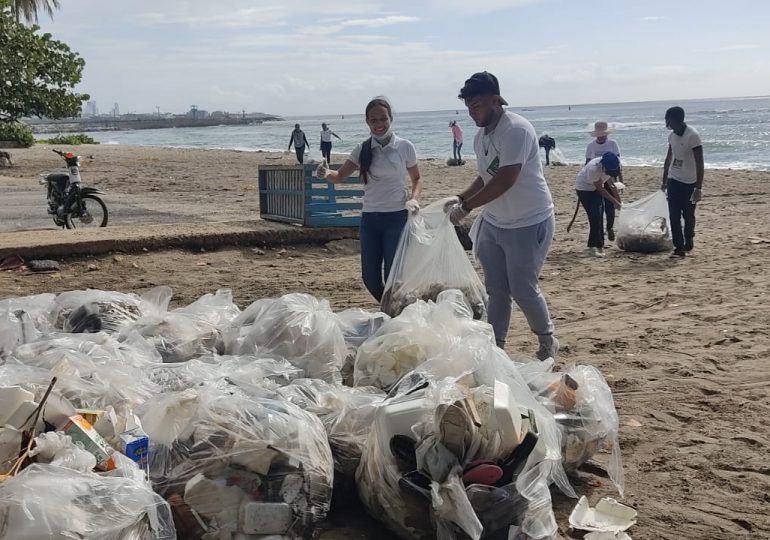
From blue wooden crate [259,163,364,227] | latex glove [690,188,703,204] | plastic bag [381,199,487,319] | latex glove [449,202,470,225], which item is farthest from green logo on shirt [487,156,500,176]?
latex glove [690,188,703,204]

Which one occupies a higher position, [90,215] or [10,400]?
[90,215]

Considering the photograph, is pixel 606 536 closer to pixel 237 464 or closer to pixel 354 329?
pixel 237 464

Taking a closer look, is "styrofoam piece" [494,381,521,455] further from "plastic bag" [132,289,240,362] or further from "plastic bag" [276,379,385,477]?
"plastic bag" [132,289,240,362]

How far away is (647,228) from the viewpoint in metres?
7.86

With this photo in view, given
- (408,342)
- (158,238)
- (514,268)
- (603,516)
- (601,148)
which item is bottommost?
(603,516)

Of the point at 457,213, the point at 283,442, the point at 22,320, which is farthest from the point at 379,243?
the point at 283,442

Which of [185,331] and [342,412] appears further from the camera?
[185,331]

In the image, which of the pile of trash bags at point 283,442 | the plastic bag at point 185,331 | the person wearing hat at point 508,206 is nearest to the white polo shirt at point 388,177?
the person wearing hat at point 508,206

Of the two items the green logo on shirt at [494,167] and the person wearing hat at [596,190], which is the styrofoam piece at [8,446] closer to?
the green logo on shirt at [494,167]

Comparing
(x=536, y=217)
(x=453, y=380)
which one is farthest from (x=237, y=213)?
(x=453, y=380)

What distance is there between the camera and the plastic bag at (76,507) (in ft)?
6.23

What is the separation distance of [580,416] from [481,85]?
5.53ft

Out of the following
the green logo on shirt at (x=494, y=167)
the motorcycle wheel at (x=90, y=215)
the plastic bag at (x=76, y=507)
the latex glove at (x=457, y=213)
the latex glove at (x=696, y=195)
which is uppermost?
the green logo on shirt at (x=494, y=167)

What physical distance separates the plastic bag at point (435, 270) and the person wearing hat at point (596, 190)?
3.76m
